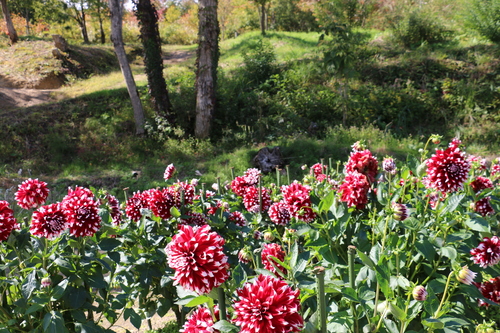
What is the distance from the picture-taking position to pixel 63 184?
661cm

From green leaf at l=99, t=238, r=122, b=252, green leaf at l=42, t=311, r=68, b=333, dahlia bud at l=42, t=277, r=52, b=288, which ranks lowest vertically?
green leaf at l=42, t=311, r=68, b=333

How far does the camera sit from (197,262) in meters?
1.05

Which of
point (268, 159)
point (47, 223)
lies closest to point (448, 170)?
point (47, 223)

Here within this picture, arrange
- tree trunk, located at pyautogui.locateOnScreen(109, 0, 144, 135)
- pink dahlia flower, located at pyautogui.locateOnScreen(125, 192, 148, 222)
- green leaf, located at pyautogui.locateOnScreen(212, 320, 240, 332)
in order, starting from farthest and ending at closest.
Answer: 1. tree trunk, located at pyautogui.locateOnScreen(109, 0, 144, 135)
2. pink dahlia flower, located at pyautogui.locateOnScreen(125, 192, 148, 222)
3. green leaf, located at pyautogui.locateOnScreen(212, 320, 240, 332)

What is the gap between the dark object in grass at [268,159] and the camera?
6.55 metres

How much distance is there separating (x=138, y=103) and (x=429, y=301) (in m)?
8.42

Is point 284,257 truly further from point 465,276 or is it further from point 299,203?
point 465,276

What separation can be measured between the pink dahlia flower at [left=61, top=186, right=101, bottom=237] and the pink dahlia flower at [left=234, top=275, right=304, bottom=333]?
958 millimetres

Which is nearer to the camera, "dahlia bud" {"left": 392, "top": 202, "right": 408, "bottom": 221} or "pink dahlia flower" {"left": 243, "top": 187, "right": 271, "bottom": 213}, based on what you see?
"dahlia bud" {"left": 392, "top": 202, "right": 408, "bottom": 221}

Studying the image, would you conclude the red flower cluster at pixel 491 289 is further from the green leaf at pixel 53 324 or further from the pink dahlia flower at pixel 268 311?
the green leaf at pixel 53 324

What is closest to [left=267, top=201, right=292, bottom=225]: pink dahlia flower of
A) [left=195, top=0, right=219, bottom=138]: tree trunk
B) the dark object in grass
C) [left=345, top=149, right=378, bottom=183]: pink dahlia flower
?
[left=345, top=149, right=378, bottom=183]: pink dahlia flower

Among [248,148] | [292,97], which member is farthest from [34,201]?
[292,97]

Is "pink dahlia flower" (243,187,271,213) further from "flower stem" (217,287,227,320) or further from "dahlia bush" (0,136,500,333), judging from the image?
"flower stem" (217,287,227,320)

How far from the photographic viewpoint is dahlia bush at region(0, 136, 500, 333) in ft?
3.66
